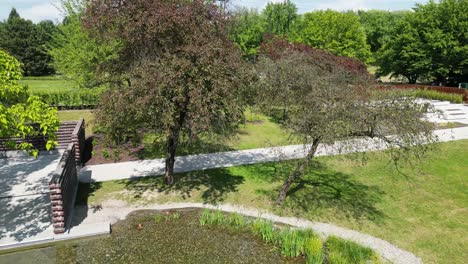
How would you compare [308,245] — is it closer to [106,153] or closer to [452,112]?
[106,153]

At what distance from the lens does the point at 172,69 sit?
10062 millimetres

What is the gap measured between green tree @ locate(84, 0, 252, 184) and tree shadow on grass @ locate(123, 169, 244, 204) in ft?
7.30

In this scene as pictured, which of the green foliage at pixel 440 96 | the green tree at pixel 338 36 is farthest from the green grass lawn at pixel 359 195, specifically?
the green tree at pixel 338 36

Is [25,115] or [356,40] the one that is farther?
[356,40]

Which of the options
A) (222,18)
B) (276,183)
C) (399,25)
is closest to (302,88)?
(276,183)

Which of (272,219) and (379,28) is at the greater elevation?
(379,28)

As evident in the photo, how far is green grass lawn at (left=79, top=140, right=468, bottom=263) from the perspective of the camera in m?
10.4

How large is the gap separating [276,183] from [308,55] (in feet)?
41.2

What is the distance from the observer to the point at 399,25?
4378 cm

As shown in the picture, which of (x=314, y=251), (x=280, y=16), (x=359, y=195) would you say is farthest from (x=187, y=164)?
(x=280, y=16)

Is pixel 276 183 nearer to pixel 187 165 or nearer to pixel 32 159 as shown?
pixel 187 165

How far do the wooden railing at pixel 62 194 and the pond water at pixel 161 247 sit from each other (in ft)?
2.16

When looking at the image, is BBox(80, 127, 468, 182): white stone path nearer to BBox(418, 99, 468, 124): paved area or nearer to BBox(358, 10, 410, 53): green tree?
BBox(418, 99, 468, 124): paved area

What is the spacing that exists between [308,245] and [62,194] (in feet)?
23.2
